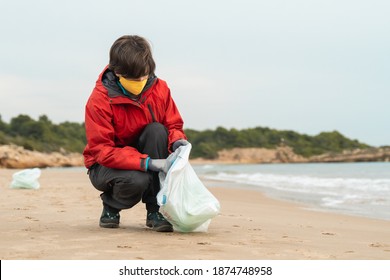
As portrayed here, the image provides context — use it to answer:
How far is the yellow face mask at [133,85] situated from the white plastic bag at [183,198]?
0.52 meters

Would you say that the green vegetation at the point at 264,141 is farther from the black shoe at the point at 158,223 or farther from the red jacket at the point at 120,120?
the red jacket at the point at 120,120

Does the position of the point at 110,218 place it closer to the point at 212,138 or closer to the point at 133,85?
the point at 133,85

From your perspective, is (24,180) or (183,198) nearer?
(183,198)

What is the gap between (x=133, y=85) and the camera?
13.1 feet

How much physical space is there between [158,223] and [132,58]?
1.25 m

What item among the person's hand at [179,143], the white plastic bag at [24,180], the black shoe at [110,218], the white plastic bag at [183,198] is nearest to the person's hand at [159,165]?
the white plastic bag at [183,198]

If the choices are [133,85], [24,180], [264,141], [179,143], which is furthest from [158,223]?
[264,141]

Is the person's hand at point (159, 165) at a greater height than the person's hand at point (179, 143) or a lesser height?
lesser

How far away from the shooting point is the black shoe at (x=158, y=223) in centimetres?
413

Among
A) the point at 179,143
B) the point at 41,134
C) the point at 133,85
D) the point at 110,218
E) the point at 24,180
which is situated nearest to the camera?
the point at 133,85

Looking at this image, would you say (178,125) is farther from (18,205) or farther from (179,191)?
(18,205)

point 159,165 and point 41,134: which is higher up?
point 159,165

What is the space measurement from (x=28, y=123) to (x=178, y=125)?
152 feet

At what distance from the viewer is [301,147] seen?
60.4 meters
